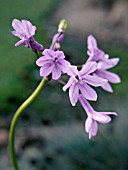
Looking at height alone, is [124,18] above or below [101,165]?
above

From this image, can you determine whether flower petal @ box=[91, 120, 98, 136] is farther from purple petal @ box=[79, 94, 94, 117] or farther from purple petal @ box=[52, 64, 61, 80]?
purple petal @ box=[52, 64, 61, 80]

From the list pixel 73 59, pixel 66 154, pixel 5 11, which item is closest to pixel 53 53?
pixel 66 154

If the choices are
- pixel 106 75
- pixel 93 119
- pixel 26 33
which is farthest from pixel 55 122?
pixel 26 33

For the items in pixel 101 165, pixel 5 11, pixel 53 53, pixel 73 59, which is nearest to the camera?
pixel 53 53

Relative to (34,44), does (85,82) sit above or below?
below

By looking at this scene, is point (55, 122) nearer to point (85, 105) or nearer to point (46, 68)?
point (85, 105)

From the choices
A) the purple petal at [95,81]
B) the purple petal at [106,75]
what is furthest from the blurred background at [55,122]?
the purple petal at [95,81]

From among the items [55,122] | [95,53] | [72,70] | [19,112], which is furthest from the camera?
[55,122]

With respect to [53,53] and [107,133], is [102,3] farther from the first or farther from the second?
[53,53]
